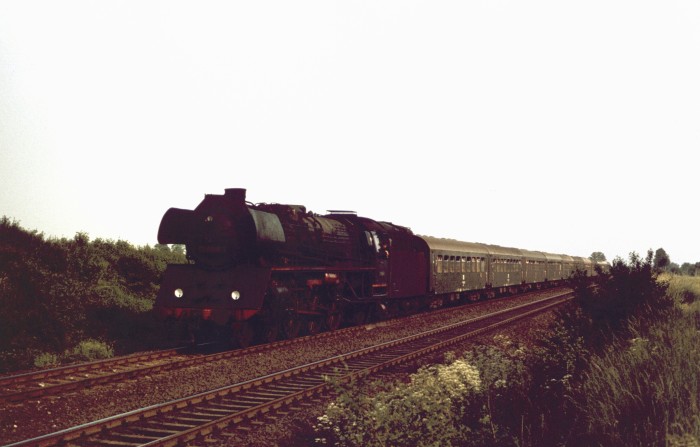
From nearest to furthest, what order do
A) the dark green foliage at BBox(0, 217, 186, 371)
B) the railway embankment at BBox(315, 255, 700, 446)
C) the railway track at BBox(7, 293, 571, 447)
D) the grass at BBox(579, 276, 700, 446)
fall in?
the grass at BBox(579, 276, 700, 446)
the railway embankment at BBox(315, 255, 700, 446)
the railway track at BBox(7, 293, 571, 447)
the dark green foliage at BBox(0, 217, 186, 371)

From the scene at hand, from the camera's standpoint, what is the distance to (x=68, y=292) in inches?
610

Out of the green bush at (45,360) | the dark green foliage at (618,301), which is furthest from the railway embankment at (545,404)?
the green bush at (45,360)

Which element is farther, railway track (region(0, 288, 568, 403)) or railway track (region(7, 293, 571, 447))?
railway track (region(0, 288, 568, 403))

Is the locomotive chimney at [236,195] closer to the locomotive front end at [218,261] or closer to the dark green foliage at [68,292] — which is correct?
the locomotive front end at [218,261]

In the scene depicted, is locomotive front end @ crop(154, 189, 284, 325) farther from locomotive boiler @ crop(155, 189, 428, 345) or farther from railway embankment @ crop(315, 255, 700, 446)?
railway embankment @ crop(315, 255, 700, 446)

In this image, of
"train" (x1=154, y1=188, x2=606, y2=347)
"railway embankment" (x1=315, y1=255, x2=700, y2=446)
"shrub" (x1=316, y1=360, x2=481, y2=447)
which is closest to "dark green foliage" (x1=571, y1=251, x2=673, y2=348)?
"train" (x1=154, y1=188, x2=606, y2=347)

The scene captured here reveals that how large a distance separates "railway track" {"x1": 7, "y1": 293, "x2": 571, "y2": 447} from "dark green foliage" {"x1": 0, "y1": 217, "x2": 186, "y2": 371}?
5.19 metres

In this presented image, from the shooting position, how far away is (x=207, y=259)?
552 inches

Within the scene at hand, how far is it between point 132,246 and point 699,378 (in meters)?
19.1

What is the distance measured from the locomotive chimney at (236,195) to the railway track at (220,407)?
4574mm

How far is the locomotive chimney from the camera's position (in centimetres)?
1439

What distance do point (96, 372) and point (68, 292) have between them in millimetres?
5530

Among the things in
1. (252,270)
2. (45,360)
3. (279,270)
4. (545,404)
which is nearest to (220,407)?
(545,404)

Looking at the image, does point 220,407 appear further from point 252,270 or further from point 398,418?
point 252,270
